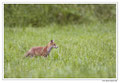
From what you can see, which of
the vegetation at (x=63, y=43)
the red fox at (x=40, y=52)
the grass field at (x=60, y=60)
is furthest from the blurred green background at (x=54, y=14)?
the red fox at (x=40, y=52)

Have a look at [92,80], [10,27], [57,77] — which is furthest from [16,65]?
[10,27]

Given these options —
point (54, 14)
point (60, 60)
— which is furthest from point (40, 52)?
point (54, 14)

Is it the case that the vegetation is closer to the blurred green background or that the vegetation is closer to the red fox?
the blurred green background

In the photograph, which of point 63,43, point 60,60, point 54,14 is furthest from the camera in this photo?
point 54,14

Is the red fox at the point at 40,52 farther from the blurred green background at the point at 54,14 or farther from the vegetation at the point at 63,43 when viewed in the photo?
the blurred green background at the point at 54,14

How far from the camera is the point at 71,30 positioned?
1074 centimetres

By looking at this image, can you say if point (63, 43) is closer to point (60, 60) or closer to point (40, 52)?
point (40, 52)

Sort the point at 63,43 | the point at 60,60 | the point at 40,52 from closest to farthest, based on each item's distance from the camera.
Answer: the point at 60,60, the point at 40,52, the point at 63,43

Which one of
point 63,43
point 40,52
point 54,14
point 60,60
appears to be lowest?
point 60,60

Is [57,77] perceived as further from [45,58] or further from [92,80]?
Result: [45,58]

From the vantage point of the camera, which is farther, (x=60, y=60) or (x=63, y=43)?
(x=63, y=43)

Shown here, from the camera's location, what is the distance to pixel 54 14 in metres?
13.2

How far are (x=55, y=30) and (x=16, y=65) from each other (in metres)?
5.63

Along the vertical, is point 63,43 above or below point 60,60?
above
